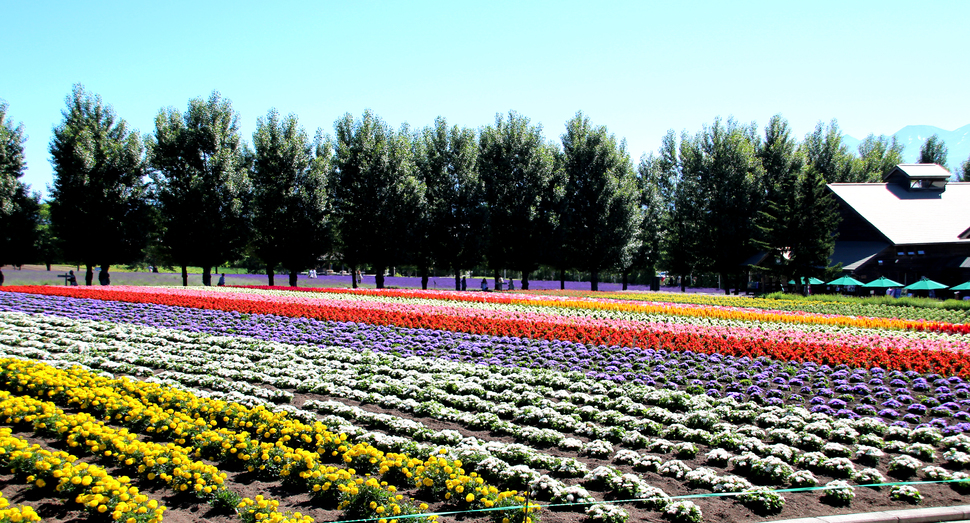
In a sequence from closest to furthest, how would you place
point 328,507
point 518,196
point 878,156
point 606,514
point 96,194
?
point 606,514, point 328,507, point 96,194, point 518,196, point 878,156

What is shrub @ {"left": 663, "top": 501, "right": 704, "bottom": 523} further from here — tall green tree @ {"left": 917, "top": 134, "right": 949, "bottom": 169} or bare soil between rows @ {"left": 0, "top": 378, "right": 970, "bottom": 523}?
tall green tree @ {"left": 917, "top": 134, "right": 949, "bottom": 169}

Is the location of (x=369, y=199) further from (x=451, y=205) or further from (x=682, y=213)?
(x=682, y=213)

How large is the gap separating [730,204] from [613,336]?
34.0 m

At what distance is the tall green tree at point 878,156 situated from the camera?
57812 millimetres

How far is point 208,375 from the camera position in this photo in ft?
35.2

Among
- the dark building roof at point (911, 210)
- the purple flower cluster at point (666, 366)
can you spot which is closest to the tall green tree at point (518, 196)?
the dark building roof at point (911, 210)

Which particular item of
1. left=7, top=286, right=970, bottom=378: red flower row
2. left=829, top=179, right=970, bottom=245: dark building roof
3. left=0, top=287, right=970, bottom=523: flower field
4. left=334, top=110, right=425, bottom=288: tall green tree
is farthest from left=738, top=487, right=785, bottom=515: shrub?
left=829, top=179, right=970, bottom=245: dark building roof

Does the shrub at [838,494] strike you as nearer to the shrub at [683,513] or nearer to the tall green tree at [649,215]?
the shrub at [683,513]

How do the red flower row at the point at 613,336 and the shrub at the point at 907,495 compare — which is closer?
the shrub at the point at 907,495

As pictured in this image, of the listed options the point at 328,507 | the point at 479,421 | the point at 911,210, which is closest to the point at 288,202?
the point at 479,421

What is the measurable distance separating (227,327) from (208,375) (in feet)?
20.5

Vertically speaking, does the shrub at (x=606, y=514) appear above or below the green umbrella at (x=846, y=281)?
below

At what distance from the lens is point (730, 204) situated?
1781 inches

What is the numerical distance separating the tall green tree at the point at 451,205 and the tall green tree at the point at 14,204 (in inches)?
1007
